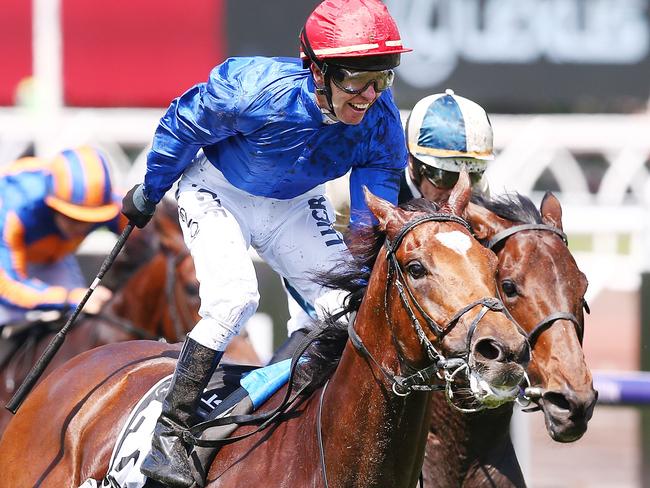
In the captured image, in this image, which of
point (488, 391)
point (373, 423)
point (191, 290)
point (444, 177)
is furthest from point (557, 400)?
point (191, 290)

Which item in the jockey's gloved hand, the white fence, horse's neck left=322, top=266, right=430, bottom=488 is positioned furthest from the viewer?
the white fence

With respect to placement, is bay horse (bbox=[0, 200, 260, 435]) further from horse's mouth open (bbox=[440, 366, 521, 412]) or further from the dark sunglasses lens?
horse's mouth open (bbox=[440, 366, 521, 412])

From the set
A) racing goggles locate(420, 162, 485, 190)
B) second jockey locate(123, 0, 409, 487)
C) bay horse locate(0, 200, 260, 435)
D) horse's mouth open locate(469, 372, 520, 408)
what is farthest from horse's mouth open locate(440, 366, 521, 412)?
bay horse locate(0, 200, 260, 435)

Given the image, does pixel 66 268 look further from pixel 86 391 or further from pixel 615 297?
pixel 615 297

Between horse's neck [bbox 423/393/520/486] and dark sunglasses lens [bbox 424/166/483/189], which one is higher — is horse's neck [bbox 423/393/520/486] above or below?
below

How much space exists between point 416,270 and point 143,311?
3.92 meters

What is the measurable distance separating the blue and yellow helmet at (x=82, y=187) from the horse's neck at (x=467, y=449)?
2.98 metres

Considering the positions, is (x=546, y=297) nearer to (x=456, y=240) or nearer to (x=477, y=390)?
(x=456, y=240)

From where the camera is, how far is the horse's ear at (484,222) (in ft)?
14.0

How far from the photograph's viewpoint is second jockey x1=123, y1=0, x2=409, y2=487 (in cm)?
385

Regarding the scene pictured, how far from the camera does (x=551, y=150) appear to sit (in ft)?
35.9

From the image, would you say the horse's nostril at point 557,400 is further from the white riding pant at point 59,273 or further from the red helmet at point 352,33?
the white riding pant at point 59,273

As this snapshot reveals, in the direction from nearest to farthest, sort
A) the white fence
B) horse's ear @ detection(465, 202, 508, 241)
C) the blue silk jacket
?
1. the blue silk jacket
2. horse's ear @ detection(465, 202, 508, 241)
3. the white fence

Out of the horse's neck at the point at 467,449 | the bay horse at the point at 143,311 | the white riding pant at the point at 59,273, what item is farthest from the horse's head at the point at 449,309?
the white riding pant at the point at 59,273
